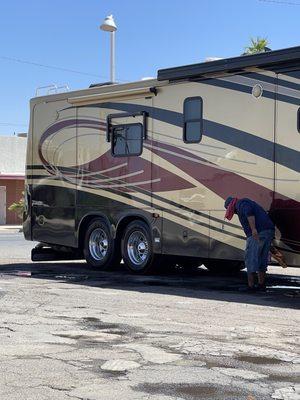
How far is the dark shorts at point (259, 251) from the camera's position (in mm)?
10438

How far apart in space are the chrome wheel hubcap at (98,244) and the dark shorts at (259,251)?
13.0 feet

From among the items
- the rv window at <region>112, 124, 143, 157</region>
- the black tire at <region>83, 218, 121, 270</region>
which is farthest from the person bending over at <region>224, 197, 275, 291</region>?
the black tire at <region>83, 218, 121, 270</region>

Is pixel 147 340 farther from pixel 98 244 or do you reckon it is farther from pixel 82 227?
pixel 82 227

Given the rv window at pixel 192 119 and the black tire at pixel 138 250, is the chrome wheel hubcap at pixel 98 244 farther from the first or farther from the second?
the rv window at pixel 192 119

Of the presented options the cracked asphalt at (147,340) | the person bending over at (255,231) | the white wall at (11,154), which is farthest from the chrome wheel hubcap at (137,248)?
the white wall at (11,154)

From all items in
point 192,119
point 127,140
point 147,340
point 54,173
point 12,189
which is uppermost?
point 192,119

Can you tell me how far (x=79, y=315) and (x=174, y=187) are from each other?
4.22m

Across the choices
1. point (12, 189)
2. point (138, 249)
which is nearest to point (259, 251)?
point (138, 249)

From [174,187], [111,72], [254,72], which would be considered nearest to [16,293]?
[174,187]

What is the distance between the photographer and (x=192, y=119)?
11859mm

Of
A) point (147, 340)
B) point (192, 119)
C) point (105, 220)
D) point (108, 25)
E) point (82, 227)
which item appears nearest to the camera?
point (147, 340)

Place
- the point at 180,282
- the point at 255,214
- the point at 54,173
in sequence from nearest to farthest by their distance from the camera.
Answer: the point at 255,214 < the point at 180,282 < the point at 54,173

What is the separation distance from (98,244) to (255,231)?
4412 mm

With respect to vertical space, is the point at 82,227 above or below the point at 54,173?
below
